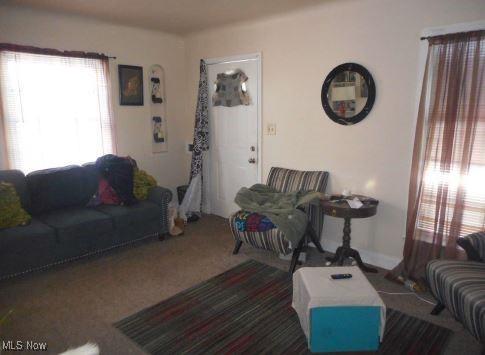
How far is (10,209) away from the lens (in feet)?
10.2

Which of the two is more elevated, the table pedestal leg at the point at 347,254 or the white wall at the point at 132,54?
the white wall at the point at 132,54

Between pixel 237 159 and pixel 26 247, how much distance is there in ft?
8.03

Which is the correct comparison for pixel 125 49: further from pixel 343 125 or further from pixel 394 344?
pixel 394 344

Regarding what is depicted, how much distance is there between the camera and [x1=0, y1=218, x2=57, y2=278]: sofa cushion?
2.93 meters

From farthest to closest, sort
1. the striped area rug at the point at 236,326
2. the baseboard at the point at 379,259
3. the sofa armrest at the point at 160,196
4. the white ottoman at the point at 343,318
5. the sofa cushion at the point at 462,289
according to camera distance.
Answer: the sofa armrest at the point at 160,196, the baseboard at the point at 379,259, the striped area rug at the point at 236,326, the white ottoman at the point at 343,318, the sofa cushion at the point at 462,289

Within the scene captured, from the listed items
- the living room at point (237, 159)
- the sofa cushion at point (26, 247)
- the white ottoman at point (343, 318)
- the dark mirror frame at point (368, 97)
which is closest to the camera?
the white ottoman at point (343, 318)

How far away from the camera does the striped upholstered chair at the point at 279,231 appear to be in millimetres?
3221

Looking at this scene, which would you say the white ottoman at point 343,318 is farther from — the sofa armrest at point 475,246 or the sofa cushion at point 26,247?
the sofa cushion at point 26,247

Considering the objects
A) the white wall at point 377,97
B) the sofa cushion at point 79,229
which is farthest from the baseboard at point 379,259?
the sofa cushion at point 79,229

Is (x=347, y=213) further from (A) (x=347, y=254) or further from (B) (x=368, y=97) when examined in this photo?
(B) (x=368, y=97)

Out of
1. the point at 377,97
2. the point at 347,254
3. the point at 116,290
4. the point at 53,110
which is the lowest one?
the point at 116,290

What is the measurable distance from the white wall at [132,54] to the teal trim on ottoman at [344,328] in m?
3.18

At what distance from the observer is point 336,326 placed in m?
2.12

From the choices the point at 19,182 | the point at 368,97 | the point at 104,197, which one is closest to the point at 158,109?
the point at 104,197
